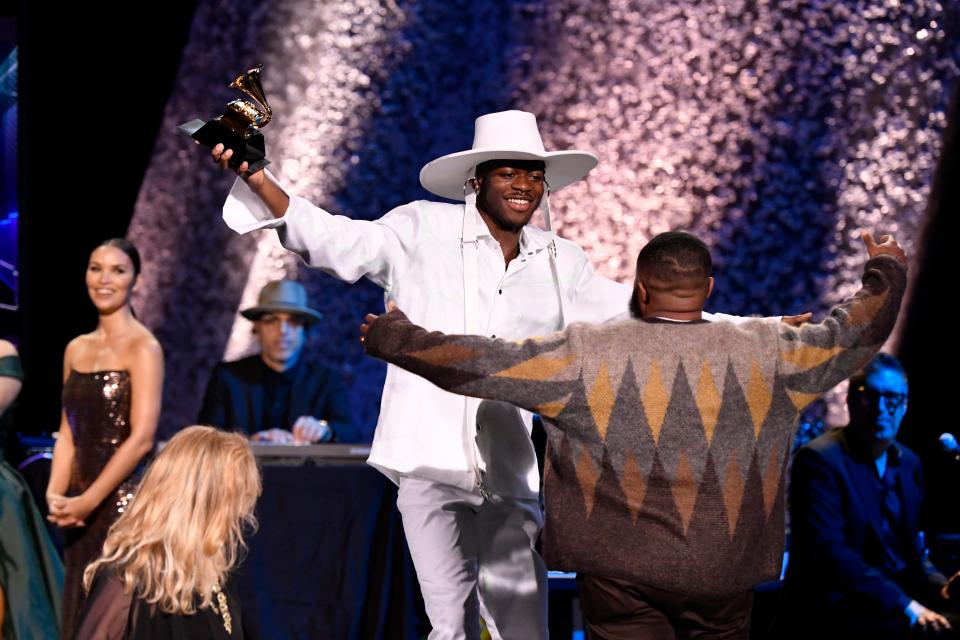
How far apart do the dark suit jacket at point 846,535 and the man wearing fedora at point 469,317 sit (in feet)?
4.18

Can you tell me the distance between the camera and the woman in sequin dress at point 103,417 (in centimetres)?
397

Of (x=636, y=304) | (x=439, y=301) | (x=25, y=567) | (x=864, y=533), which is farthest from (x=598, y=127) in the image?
(x=636, y=304)

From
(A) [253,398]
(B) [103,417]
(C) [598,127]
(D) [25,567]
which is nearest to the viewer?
(D) [25,567]

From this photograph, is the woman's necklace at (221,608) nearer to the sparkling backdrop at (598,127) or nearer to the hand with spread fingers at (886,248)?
the hand with spread fingers at (886,248)

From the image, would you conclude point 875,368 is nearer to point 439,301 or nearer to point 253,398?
point 439,301

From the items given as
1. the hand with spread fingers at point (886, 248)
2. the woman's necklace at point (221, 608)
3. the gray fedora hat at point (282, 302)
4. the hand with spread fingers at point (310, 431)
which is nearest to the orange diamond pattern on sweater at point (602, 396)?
the hand with spread fingers at point (886, 248)

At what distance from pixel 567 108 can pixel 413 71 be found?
0.98 m

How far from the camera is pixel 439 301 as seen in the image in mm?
2891

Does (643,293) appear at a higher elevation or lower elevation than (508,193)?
lower

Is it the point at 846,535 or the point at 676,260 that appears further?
the point at 846,535

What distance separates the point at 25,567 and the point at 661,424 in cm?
254

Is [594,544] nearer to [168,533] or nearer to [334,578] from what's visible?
[168,533]

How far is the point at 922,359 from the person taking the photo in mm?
5621

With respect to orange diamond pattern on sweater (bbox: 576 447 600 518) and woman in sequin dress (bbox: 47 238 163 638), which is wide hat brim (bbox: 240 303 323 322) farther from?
orange diamond pattern on sweater (bbox: 576 447 600 518)
